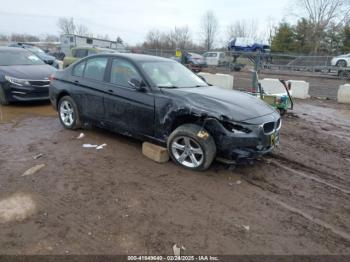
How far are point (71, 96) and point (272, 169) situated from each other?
402 cm

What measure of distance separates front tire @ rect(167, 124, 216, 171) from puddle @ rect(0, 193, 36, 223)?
2055mm

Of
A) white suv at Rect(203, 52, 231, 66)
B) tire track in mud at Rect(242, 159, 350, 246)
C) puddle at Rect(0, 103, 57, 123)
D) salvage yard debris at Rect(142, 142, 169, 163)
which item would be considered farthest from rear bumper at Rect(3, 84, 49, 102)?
white suv at Rect(203, 52, 231, 66)

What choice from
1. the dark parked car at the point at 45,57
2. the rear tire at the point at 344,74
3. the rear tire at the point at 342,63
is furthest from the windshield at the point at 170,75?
the rear tire at the point at 342,63

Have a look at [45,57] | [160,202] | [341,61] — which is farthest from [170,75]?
[341,61]

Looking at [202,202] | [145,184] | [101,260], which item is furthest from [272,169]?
[101,260]

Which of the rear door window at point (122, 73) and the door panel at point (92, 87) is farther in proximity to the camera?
the door panel at point (92, 87)

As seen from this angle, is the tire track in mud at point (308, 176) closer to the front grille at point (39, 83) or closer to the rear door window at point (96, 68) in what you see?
the rear door window at point (96, 68)

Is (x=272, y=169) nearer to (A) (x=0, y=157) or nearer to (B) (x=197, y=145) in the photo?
(B) (x=197, y=145)

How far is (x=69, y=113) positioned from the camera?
648cm

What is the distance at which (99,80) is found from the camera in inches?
228

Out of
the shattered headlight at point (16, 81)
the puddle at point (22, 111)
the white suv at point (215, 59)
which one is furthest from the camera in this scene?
the white suv at point (215, 59)

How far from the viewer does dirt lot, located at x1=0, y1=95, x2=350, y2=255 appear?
3068mm

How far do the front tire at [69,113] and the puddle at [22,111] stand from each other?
66.1 inches

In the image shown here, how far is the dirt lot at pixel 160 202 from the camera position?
3068 millimetres
